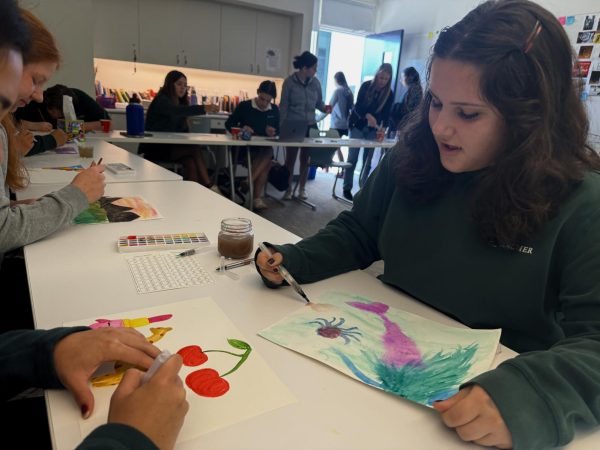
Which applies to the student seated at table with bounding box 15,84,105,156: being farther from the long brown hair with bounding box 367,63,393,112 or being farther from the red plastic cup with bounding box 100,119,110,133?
the long brown hair with bounding box 367,63,393,112

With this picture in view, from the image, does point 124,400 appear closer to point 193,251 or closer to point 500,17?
point 193,251

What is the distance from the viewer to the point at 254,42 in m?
6.14

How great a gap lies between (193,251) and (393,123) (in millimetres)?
4868

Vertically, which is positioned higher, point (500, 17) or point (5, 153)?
point (500, 17)

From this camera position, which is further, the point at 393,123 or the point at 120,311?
the point at 393,123

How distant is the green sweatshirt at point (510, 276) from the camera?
1.90 feet

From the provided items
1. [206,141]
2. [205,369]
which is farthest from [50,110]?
[205,369]

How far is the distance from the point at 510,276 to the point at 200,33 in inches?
230

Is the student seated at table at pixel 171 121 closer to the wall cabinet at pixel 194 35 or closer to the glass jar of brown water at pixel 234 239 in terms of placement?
the wall cabinet at pixel 194 35

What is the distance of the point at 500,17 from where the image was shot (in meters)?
0.83

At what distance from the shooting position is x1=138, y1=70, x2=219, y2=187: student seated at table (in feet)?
13.8

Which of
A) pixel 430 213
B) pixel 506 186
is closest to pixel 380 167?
pixel 430 213

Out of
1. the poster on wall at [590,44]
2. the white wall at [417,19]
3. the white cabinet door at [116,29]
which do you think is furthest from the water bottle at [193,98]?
the poster on wall at [590,44]

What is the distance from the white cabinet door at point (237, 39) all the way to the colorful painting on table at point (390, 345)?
18.9ft
